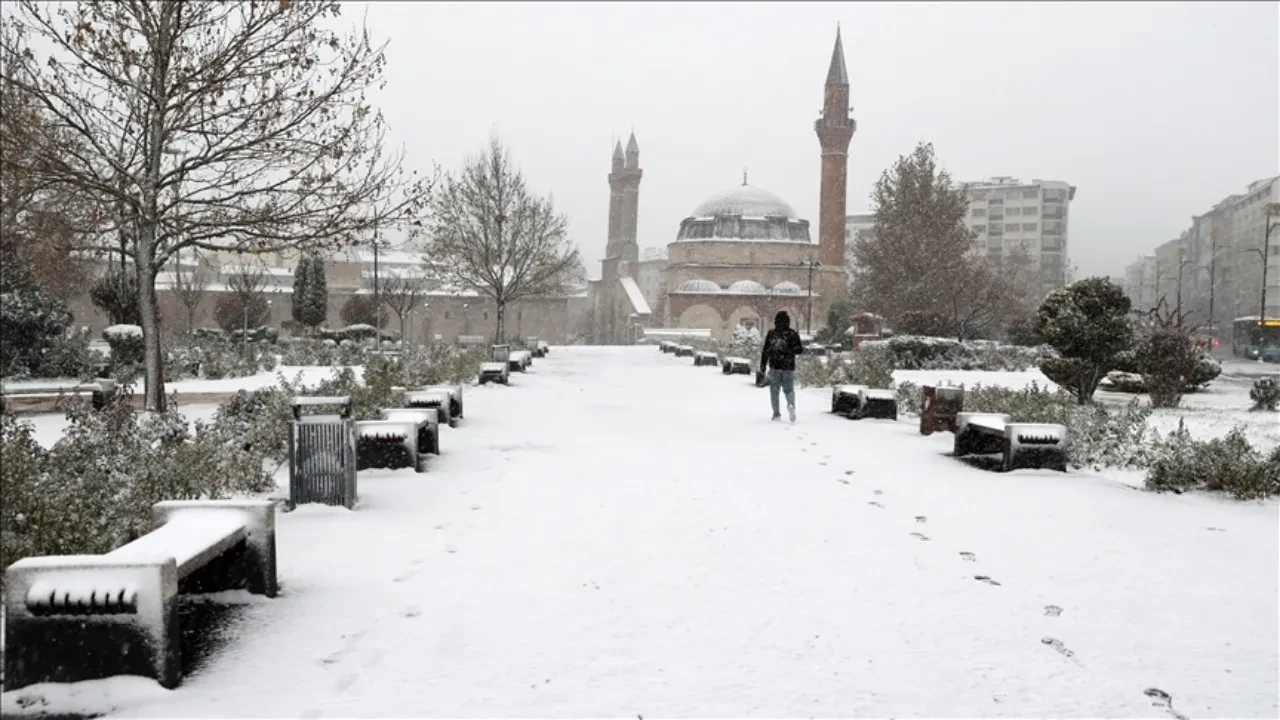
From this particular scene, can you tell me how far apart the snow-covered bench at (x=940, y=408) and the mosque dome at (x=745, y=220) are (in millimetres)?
58081

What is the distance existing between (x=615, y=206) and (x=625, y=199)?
1.63 m

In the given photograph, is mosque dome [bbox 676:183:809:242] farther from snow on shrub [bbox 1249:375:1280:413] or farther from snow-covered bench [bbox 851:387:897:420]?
snow-covered bench [bbox 851:387:897:420]

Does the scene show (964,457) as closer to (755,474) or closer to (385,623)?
(755,474)

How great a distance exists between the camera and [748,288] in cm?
6538

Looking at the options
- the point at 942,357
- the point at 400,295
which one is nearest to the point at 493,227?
the point at 400,295

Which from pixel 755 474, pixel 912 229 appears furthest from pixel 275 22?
pixel 912 229

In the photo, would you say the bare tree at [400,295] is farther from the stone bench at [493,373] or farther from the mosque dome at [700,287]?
the mosque dome at [700,287]

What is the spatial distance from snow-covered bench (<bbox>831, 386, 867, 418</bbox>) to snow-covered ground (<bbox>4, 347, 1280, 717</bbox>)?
17.0 ft

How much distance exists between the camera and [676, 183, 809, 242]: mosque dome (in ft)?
232

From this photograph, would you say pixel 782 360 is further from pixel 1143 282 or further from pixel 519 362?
pixel 1143 282

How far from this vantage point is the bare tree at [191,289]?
112 ft

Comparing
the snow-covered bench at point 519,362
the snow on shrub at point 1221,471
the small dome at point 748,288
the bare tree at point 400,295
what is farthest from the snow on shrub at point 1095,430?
the small dome at point 748,288

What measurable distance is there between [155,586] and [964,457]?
8.67m

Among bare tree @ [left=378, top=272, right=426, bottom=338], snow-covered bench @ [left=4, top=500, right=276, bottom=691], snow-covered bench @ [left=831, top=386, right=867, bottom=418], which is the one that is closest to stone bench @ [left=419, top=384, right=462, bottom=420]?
snow-covered bench @ [left=831, top=386, right=867, bottom=418]
